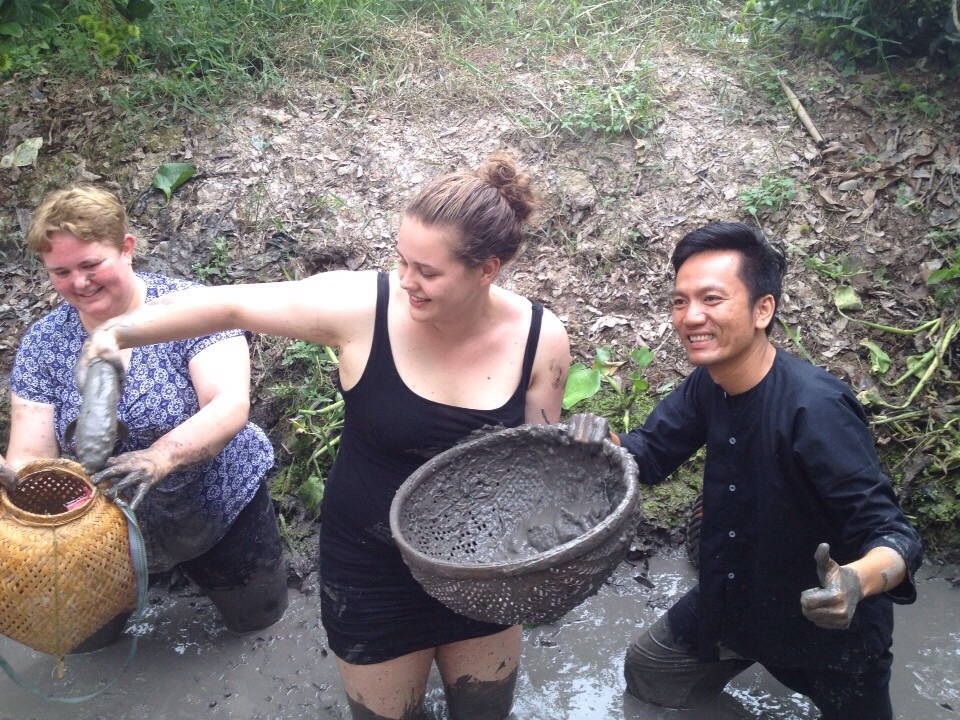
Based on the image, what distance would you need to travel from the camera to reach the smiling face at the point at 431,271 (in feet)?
7.09

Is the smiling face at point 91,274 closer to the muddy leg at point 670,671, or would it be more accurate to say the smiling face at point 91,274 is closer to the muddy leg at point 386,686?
the muddy leg at point 386,686

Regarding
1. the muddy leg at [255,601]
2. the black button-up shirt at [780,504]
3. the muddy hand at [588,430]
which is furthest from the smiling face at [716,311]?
the muddy leg at [255,601]

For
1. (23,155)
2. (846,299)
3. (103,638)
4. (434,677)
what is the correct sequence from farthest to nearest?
(23,155), (846,299), (103,638), (434,677)

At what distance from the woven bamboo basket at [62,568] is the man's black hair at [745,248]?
5.46 ft

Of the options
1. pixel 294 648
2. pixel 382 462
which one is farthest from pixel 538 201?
pixel 294 648

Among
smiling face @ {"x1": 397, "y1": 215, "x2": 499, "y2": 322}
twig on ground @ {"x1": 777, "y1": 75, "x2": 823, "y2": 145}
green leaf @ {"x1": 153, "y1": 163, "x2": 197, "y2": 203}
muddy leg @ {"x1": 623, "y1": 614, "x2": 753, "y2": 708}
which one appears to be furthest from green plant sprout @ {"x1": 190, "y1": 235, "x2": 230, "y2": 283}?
twig on ground @ {"x1": 777, "y1": 75, "x2": 823, "y2": 145}

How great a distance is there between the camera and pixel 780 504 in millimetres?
2330

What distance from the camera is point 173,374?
295 centimetres

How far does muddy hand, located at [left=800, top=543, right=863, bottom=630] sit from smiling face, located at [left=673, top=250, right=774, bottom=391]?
61 centimetres

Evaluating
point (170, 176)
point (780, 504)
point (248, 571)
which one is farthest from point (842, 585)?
point (170, 176)

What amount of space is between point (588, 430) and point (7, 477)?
1.53 m

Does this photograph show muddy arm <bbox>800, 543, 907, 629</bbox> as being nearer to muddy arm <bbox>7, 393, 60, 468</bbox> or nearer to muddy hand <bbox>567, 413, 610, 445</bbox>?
muddy hand <bbox>567, 413, 610, 445</bbox>

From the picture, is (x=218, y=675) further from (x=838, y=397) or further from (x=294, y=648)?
(x=838, y=397)

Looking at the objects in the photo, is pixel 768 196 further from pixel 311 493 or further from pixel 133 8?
pixel 133 8
